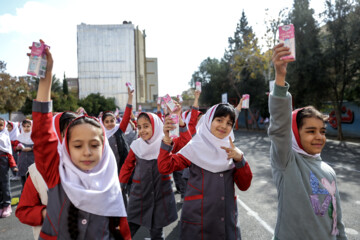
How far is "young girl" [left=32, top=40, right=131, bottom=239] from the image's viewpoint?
1.66 m

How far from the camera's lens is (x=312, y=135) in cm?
195

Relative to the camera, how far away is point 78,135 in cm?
178

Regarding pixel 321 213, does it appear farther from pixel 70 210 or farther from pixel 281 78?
pixel 70 210

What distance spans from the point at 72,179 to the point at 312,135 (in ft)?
5.63

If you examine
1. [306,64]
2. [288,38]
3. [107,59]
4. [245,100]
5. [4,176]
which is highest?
[107,59]

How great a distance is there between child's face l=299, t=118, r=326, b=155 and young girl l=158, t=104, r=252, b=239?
53 centimetres

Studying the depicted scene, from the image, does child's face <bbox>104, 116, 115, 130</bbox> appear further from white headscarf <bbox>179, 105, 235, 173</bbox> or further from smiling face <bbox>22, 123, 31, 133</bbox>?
white headscarf <bbox>179, 105, 235, 173</bbox>

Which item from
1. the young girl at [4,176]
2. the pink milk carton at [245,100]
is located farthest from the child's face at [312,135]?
the young girl at [4,176]

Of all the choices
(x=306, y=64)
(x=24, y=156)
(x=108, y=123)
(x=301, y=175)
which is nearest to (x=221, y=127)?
(x=301, y=175)

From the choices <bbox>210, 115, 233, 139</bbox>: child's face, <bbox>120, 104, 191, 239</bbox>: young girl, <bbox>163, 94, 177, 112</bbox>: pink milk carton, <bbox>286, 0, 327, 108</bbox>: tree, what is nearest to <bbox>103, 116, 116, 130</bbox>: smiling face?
<bbox>120, 104, 191, 239</bbox>: young girl

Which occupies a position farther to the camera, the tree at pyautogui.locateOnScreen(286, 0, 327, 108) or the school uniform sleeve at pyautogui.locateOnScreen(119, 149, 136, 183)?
the tree at pyautogui.locateOnScreen(286, 0, 327, 108)

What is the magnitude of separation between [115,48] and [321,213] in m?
52.8

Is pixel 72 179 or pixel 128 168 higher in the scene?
pixel 72 179

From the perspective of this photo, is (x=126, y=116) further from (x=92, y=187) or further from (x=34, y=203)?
(x=92, y=187)
